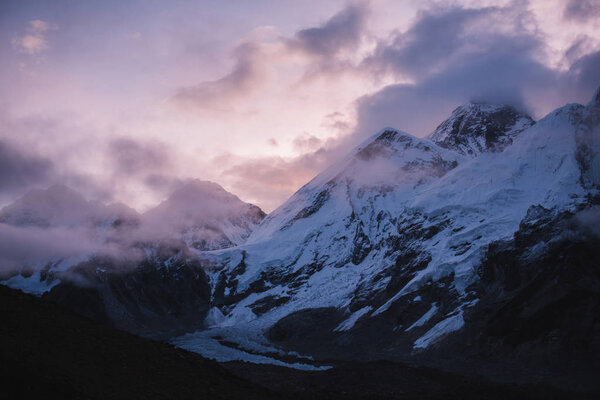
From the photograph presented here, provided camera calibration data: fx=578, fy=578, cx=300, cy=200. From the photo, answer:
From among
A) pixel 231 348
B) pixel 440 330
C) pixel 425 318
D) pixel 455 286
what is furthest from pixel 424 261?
pixel 231 348

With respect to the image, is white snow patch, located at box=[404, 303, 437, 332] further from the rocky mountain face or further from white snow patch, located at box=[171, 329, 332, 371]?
white snow patch, located at box=[171, 329, 332, 371]

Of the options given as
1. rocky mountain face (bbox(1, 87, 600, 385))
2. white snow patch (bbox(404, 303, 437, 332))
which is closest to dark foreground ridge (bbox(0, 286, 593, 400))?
rocky mountain face (bbox(1, 87, 600, 385))

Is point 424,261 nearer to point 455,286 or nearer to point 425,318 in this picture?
point 455,286

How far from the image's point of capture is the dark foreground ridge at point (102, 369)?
29.2 metres

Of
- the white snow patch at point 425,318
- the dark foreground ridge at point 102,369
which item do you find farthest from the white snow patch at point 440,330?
the dark foreground ridge at point 102,369

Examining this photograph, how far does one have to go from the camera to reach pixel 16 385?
2752 centimetres

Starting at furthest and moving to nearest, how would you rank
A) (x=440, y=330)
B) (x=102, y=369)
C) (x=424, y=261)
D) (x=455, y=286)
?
(x=424, y=261)
(x=455, y=286)
(x=440, y=330)
(x=102, y=369)

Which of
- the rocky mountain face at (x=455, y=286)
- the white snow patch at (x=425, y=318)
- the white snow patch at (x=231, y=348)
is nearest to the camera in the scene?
the rocky mountain face at (x=455, y=286)

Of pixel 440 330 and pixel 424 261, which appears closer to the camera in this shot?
pixel 440 330

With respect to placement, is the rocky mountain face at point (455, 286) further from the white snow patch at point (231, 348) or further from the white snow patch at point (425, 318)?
the white snow patch at point (231, 348)

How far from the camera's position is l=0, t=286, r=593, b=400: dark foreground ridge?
2920 centimetres

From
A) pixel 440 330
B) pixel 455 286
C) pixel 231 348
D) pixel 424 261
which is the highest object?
pixel 424 261

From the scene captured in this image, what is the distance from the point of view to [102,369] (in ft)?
114

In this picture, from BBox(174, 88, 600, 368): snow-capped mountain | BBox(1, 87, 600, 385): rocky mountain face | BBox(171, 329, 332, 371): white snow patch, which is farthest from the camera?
BBox(174, 88, 600, 368): snow-capped mountain
